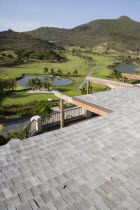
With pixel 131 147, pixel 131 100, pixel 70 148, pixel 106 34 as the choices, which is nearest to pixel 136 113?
pixel 131 100

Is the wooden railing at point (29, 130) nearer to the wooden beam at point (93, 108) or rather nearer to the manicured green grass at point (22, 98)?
the wooden beam at point (93, 108)

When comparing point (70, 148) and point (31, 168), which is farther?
point (70, 148)

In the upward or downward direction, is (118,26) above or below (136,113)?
above

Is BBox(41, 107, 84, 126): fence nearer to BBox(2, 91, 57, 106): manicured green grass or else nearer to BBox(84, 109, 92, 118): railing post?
BBox(84, 109, 92, 118): railing post

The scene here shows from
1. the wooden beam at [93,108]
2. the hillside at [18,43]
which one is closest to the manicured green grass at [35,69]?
the hillside at [18,43]

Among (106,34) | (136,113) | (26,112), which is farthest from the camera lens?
(106,34)

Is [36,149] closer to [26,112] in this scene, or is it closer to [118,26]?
[26,112]

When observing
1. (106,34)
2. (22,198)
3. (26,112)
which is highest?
(106,34)
